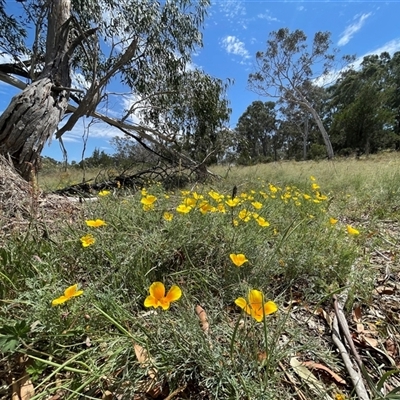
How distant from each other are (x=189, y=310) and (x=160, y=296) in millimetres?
176

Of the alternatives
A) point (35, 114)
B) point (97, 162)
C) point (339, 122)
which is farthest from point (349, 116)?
point (35, 114)

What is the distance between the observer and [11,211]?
5.82ft

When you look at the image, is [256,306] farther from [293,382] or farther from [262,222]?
[262,222]

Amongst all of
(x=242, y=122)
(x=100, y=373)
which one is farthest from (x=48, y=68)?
(x=242, y=122)

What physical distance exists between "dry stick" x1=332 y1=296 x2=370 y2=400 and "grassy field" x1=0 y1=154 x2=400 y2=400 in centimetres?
3

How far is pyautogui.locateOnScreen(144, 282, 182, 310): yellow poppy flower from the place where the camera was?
64 centimetres

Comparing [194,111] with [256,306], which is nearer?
[256,306]

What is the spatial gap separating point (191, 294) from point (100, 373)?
0.43 meters

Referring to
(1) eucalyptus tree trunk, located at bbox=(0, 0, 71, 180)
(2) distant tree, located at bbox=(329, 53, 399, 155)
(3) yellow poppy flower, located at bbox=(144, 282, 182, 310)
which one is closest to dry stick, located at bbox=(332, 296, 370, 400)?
(3) yellow poppy flower, located at bbox=(144, 282, 182, 310)

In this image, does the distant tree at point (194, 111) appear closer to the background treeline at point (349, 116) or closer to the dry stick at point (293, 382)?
the background treeline at point (349, 116)

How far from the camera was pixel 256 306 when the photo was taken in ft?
2.15

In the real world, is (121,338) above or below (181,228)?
below

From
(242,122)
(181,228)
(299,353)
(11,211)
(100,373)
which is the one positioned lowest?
(299,353)

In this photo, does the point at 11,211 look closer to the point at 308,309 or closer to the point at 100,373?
the point at 100,373
